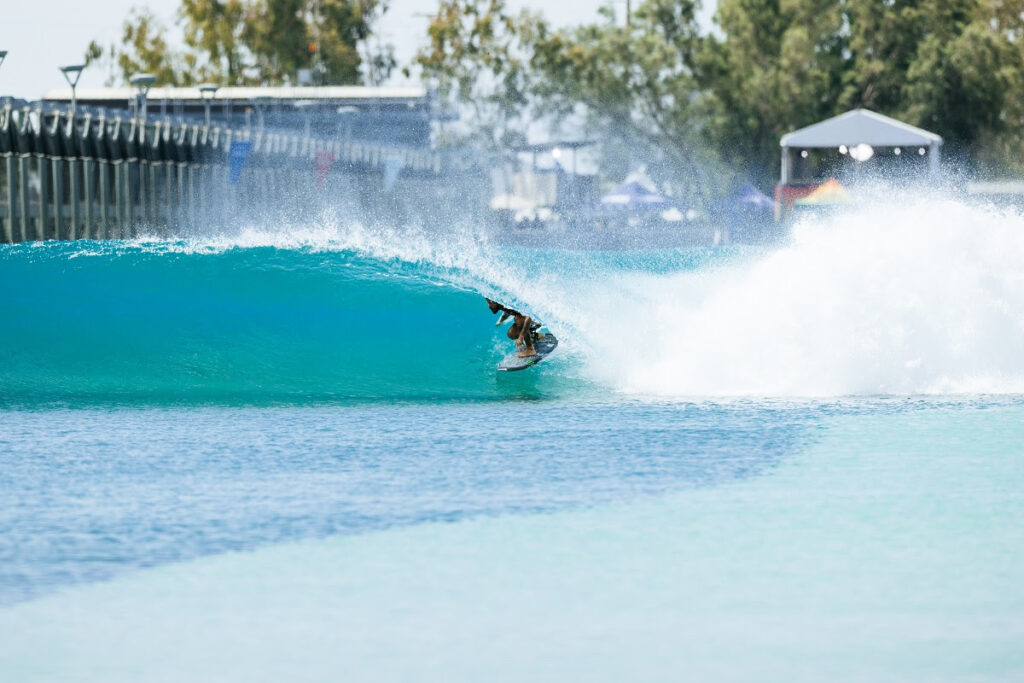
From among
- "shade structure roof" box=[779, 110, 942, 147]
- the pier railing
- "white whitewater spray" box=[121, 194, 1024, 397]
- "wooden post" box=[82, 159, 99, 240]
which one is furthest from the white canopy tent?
"white whitewater spray" box=[121, 194, 1024, 397]

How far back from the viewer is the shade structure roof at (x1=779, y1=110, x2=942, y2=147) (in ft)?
176

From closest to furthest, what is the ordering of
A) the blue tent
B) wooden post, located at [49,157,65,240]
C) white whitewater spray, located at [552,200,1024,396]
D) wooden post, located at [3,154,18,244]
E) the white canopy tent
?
white whitewater spray, located at [552,200,1024,396] < wooden post, located at [3,154,18,244] < wooden post, located at [49,157,65,240] < the white canopy tent < the blue tent

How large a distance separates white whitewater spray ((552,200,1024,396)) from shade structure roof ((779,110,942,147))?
3843 centimetres

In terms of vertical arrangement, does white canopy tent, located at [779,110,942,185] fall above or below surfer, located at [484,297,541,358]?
above

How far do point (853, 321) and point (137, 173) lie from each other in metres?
27.0

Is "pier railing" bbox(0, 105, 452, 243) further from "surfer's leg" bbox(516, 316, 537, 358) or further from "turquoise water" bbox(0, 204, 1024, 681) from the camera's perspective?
"surfer's leg" bbox(516, 316, 537, 358)

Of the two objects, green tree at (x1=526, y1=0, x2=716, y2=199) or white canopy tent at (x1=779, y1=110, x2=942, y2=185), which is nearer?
white canopy tent at (x1=779, y1=110, x2=942, y2=185)

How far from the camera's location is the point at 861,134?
53.7m

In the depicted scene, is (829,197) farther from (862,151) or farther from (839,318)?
(839,318)

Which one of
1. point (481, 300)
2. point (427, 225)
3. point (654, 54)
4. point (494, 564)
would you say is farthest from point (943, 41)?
point (494, 564)

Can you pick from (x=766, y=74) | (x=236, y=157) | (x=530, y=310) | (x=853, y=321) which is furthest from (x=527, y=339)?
(x=766, y=74)

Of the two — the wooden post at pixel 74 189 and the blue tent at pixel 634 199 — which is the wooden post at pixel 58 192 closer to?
the wooden post at pixel 74 189

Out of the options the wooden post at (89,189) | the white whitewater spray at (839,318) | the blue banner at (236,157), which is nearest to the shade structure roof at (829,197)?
the blue banner at (236,157)

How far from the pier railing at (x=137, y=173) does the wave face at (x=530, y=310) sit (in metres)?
12.5
